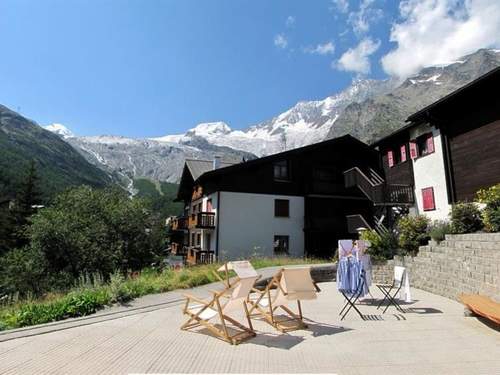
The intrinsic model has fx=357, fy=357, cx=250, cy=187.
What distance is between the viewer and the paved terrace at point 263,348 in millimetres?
4156

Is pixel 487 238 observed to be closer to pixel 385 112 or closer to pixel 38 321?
pixel 38 321

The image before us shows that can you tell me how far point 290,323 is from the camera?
242 inches

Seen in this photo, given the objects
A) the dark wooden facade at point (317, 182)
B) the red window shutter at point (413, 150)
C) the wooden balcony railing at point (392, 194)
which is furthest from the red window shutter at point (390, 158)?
the dark wooden facade at point (317, 182)

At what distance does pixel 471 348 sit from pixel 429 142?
12.3 meters

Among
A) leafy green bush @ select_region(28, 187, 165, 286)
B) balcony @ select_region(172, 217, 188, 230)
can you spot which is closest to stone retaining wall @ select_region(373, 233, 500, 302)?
leafy green bush @ select_region(28, 187, 165, 286)

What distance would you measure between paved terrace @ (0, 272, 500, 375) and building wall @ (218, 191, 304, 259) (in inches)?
603

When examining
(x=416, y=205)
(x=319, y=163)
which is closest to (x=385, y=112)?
(x=319, y=163)

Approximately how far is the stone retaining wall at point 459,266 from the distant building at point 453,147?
3.68 meters

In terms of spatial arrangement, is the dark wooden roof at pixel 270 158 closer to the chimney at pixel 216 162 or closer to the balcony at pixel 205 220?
the balcony at pixel 205 220

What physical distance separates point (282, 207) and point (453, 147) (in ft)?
38.3

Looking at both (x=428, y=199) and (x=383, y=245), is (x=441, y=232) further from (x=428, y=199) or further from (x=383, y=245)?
(x=428, y=199)

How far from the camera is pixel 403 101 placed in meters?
113

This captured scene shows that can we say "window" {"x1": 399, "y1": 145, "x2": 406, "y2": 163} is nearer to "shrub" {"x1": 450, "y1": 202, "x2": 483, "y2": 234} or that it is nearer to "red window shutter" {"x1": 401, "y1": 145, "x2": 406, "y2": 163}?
"red window shutter" {"x1": 401, "y1": 145, "x2": 406, "y2": 163}

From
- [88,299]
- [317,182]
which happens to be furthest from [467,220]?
[317,182]
